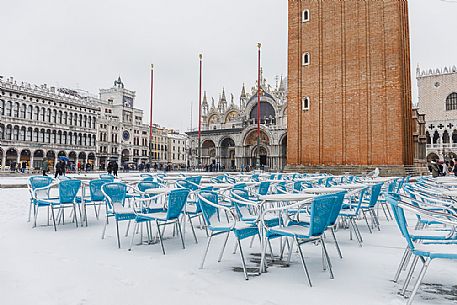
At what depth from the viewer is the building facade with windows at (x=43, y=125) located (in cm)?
4859

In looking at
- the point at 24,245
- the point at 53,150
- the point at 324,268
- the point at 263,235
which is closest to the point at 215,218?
the point at 263,235

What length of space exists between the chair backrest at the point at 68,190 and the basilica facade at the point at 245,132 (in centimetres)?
3686

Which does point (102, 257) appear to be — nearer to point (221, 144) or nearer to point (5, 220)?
point (5, 220)

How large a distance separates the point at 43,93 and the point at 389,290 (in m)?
59.2

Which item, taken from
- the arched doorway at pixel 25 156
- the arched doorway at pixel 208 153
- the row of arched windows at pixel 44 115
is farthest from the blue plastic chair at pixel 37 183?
the arched doorway at pixel 25 156

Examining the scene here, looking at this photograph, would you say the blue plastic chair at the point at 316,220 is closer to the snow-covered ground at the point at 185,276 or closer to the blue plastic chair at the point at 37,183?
the snow-covered ground at the point at 185,276

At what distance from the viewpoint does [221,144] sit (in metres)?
51.2

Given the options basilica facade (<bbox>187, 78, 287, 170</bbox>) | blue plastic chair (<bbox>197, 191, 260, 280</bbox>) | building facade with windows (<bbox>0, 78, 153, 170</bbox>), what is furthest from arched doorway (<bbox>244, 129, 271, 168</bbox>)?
blue plastic chair (<bbox>197, 191, 260, 280</bbox>)

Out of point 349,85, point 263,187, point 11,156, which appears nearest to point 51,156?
point 11,156

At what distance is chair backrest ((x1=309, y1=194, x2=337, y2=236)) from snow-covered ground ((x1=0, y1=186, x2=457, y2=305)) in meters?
0.58

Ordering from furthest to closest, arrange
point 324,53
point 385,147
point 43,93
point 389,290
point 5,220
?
point 43,93 → point 324,53 → point 385,147 → point 5,220 → point 389,290

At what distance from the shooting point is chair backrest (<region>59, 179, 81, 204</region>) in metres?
6.61

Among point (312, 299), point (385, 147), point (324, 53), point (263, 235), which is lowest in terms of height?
point (312, 299)

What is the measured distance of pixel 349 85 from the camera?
79.5 ft
